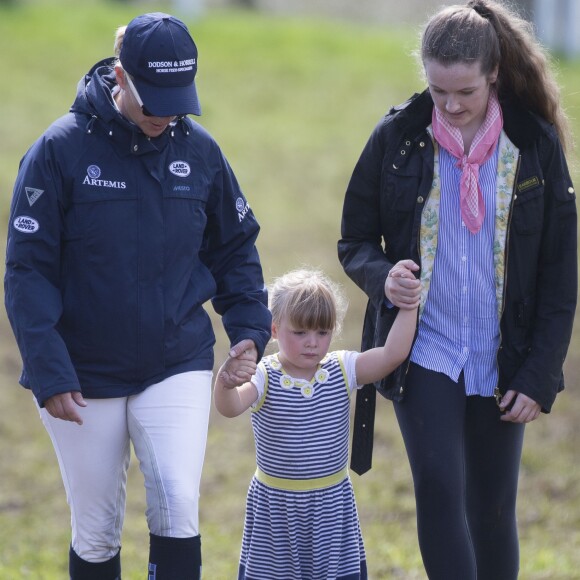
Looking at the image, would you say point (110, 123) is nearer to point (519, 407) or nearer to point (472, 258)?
point (472, 258)

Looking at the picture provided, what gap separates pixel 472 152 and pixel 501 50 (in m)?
0.35

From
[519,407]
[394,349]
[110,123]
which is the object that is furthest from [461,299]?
[110,123]

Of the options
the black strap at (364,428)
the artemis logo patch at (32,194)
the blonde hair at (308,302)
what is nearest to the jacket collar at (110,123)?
the artemis logo patch at (32,194)

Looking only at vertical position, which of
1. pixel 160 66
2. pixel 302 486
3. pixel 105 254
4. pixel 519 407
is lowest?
pixel 302 486

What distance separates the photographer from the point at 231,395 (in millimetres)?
4078

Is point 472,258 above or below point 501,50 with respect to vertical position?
below

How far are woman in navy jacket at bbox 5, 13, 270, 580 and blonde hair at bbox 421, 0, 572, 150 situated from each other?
784 mm

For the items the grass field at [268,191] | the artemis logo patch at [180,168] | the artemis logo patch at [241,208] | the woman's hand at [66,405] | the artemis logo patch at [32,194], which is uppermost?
the artemis logo patch at [180,168]

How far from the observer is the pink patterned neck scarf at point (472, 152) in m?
4.02

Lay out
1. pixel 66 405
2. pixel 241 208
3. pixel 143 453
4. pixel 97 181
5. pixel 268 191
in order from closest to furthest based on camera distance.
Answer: pixel 66 405
pixel 97 181
pixel 143 453
pixel 241 208
pixel 268 191

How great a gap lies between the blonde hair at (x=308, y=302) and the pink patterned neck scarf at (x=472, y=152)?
1.75ft

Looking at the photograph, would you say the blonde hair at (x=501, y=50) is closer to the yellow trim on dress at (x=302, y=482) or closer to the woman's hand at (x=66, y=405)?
the yellow trim on dress at (x=302, y=482)

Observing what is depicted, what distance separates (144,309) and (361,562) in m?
1.15

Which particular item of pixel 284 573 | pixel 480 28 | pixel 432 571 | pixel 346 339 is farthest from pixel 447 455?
pixel 346 339
